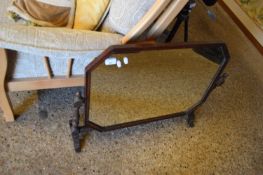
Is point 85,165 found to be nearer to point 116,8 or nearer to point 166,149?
point 166,149

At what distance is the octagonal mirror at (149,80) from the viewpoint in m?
1.00

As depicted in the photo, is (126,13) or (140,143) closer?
(126,13)

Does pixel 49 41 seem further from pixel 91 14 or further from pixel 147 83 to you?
pixel 147 83

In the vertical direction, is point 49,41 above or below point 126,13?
below

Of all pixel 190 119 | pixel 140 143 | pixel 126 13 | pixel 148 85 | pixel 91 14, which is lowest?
pixel 140 143

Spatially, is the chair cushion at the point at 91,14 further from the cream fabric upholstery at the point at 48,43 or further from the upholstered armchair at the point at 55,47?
the cream fabric upholstery at the point at 48,43

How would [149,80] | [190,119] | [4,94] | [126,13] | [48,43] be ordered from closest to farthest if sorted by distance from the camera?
[48,43] < [126,13] < [4,94] < [149,80] < [190,119]

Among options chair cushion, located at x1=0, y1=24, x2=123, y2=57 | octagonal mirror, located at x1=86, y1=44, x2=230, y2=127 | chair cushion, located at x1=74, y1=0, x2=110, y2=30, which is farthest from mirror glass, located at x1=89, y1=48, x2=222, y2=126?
chair cushion, located at x1=74, y1=0, x2=110, y2=30

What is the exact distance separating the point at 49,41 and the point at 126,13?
342mm

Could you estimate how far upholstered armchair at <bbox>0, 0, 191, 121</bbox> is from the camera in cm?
89

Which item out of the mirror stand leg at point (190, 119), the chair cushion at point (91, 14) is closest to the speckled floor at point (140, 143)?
the mirror stand leg at point (190, 119)

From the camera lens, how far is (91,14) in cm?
121

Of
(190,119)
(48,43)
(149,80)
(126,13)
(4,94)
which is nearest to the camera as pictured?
(48,43)

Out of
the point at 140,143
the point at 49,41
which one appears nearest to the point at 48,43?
the point at 49,41
